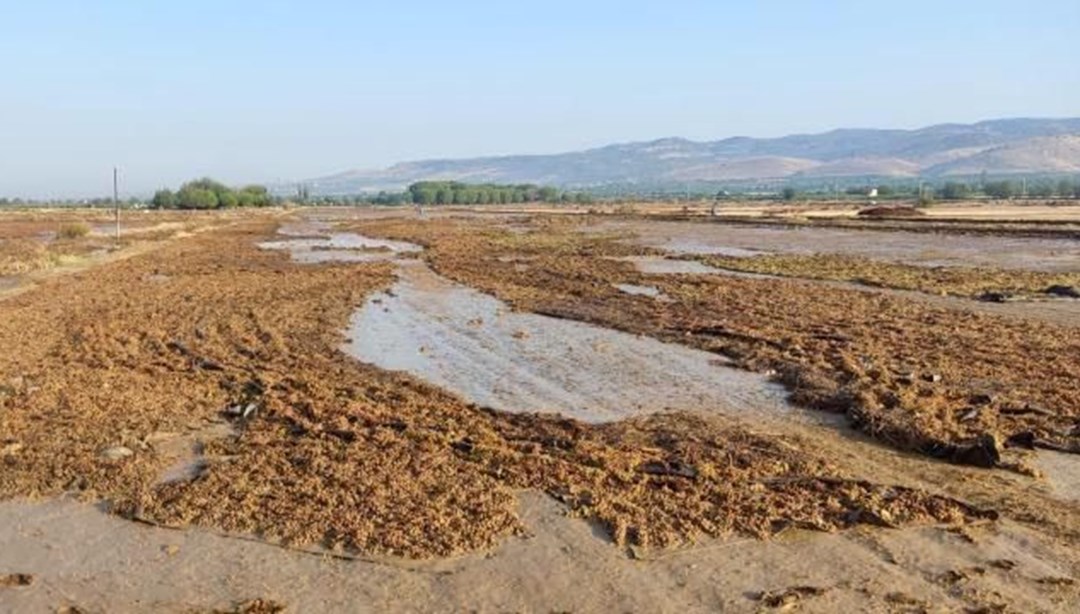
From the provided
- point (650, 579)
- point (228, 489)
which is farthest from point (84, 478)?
point (650, 579)

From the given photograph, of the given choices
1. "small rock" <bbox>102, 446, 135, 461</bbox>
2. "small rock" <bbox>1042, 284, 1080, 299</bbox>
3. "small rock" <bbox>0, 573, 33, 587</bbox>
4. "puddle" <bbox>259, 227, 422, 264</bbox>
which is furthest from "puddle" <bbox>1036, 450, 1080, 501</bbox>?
"puddle" <bbox>259, 227, 422, 264</bbox>

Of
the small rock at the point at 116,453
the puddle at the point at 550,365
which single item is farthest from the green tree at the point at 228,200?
the small rock at the point at 116,453

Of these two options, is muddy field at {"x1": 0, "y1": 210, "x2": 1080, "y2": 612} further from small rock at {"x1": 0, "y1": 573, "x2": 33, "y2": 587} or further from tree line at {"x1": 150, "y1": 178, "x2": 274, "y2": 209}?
tree line at {"x1": 150, "y1": 178, "x2": 274, "y2": 209}

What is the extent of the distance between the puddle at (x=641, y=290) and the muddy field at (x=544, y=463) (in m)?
4.80

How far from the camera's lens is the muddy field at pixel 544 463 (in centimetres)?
648

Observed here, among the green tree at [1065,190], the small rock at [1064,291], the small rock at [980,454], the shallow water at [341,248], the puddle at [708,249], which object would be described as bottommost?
the small rock at [980,454]

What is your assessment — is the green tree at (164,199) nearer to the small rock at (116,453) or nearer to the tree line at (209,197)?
the tree line at (209,197)

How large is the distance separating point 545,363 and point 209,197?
12791 cm

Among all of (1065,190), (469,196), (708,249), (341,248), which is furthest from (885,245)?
(469,196)

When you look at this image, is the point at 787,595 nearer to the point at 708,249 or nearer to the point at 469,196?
the point at 708,249

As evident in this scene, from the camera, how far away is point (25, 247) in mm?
44469

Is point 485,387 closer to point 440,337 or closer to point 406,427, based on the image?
point 406,427

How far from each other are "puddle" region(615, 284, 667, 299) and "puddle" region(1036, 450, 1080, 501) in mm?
14521

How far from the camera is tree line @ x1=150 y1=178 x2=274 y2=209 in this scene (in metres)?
134
